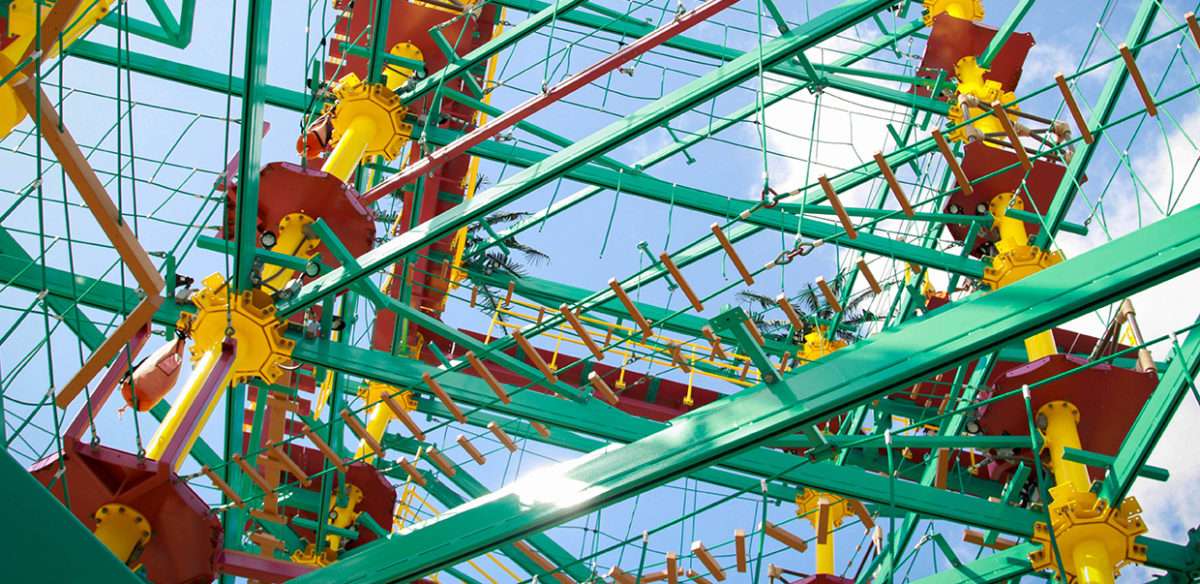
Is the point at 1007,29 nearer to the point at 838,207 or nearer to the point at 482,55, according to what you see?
the point at 482,55

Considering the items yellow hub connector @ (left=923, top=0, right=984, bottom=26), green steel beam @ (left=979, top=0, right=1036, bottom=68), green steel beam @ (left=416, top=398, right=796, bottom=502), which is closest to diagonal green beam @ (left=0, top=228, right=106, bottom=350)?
green steel beam @ (left=416, top=398, right=796, bottom=502)

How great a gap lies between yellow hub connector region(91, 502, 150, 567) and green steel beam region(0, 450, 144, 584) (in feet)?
14.9

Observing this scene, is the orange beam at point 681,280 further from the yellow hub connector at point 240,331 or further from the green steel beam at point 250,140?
the yellow hub connector at point 240,331

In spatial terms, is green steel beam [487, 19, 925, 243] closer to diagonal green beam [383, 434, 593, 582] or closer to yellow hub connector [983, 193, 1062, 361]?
yellow hub connector [983, 193, 1062, 361]

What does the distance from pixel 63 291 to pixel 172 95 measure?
21.9 feet

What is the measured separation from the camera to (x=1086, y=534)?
389 inches

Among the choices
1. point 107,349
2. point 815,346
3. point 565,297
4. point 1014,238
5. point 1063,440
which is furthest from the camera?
point 815,346

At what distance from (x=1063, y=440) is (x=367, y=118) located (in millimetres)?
6572

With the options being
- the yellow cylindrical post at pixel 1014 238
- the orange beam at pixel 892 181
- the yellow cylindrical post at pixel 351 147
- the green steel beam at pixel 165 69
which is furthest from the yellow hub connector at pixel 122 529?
the yellow cylindrical post at pixel 1014 238

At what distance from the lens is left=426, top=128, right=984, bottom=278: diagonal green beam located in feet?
41.4

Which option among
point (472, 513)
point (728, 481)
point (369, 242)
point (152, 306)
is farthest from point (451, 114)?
point (152, 306)

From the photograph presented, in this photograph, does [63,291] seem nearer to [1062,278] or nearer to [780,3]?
[1062,278]

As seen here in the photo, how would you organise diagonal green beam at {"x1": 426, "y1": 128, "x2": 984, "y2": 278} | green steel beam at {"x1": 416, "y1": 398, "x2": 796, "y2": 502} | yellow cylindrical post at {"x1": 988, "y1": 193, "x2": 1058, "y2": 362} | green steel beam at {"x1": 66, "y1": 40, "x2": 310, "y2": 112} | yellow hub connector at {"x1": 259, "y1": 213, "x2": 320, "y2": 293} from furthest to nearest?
green steel beam at {"x1": 66, "y1": 40, "x2": 310, "y2": 112}
green steel beam at {"x1": 416, "y1": 398, "x2": 796, "y2": 502}
diagonal green beam at {"x1": 426, "y1": 128, "x2": 984, "y2": 278}
yellow cylindrical post at {"x1": 988, "y1": 193, "x2": 1058, "y2": 362}
yellow hub connector at {"x1": 259, "y1": 213, "x2": 320, "y2": 293}

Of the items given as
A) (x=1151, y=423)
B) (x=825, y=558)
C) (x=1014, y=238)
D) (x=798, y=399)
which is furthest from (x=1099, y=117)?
(x=798, y=399)
